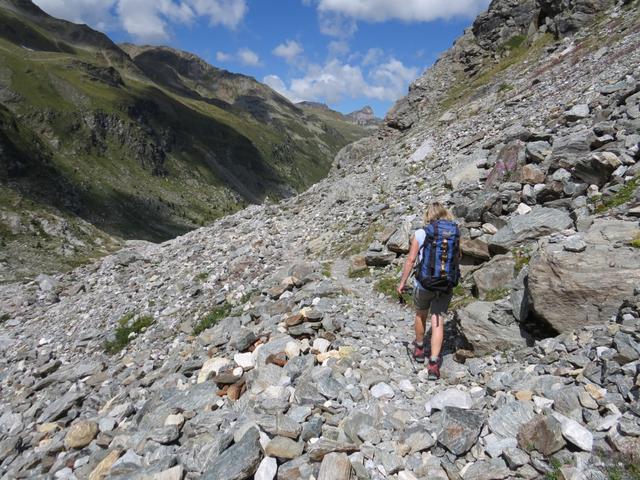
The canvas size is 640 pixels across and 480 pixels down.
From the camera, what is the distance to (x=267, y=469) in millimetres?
6277

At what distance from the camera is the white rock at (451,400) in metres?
6.94

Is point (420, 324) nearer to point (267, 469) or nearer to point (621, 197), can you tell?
point (267, 469)

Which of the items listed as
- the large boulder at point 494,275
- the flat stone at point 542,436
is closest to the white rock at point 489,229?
the large boulder at point 494,275

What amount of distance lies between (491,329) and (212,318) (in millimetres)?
10130

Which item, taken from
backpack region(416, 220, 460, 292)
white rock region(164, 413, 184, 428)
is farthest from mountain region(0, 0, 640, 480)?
backpack region(416, 220, 460, 292)

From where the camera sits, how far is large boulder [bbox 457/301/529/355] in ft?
27.2

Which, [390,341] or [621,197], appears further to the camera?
[390,341]

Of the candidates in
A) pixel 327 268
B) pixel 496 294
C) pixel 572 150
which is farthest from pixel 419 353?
pixel 572 150

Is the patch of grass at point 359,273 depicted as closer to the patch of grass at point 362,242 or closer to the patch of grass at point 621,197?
the patch of grass at point 362,242

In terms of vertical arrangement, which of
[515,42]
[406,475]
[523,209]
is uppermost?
[515,42]

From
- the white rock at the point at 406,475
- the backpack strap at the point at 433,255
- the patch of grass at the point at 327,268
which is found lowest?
the white rock at the point at 406,475

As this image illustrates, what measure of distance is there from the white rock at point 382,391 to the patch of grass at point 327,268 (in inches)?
291

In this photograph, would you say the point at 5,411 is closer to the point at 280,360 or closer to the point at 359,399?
the point at 280,360

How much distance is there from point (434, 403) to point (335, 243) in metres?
12.6
